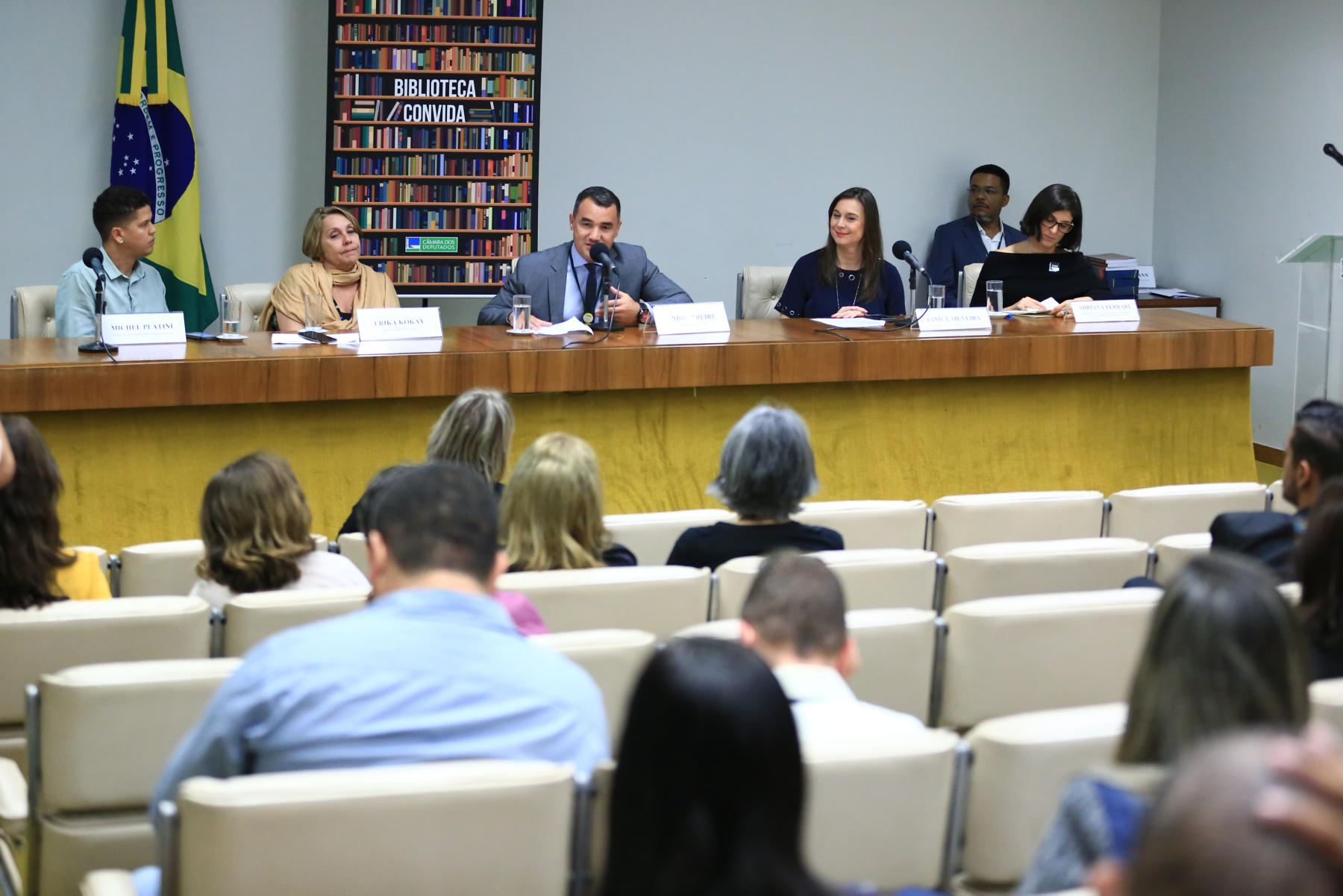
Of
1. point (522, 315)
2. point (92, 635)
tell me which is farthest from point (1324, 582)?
point (522, 315)

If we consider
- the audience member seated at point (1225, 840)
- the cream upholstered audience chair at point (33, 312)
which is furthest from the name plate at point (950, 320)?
the audience member seated at point (1225, 840)

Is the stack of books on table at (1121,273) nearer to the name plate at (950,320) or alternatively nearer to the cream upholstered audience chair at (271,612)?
the name plate at (950,320)

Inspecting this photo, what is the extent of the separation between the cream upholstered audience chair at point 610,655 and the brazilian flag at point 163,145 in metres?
4.63

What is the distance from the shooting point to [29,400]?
12.2 ft

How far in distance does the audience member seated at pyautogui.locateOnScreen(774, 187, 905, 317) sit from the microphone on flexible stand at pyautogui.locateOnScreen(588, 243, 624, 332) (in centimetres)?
92

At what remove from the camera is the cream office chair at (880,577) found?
2.61 metres

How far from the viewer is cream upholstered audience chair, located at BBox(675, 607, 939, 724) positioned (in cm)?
227

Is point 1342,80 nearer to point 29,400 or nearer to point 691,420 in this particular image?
point 691,420

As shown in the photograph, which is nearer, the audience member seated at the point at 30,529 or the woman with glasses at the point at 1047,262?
the audience member seated at the point at 30,529

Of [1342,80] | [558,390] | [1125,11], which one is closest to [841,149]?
[1125,11]

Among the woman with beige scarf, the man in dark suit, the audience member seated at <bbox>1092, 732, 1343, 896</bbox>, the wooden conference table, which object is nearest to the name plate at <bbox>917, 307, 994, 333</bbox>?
the wooden conference table

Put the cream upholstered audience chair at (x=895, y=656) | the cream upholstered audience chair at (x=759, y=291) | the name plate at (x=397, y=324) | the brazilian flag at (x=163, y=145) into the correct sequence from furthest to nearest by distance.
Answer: the brazilian flag at (x=163, y=145) → the cream upholstered audience chair at (x=759, y=291) → the name plate at (x=397, y=324) → the cream upholstered audience chair at (x=895, y=656)

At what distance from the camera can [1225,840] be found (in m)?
0.72

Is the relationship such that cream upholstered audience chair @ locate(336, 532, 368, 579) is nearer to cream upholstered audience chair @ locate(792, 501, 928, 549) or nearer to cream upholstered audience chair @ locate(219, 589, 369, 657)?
cream upholstered audience chair @ locate(219, 589, 369, 657)
